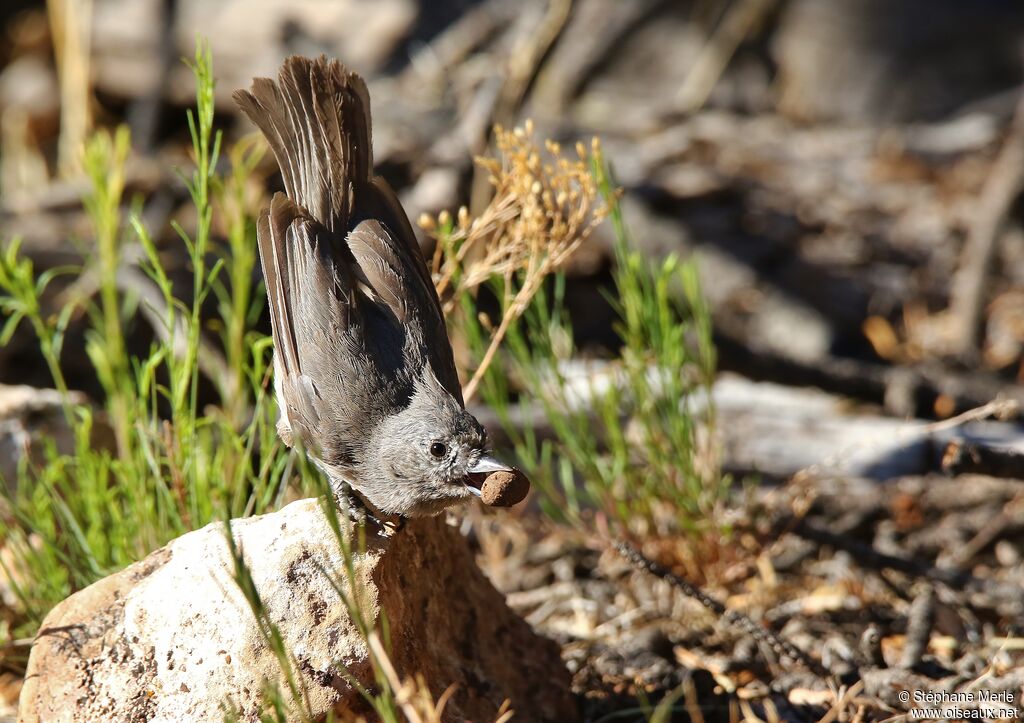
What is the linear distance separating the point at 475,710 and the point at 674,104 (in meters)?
4.59

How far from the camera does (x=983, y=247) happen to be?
449 cm

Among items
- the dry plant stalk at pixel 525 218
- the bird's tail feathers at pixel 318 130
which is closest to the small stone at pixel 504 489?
the dry plant stalk at pixel 525 218

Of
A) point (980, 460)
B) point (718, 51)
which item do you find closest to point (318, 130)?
point (980, 460)

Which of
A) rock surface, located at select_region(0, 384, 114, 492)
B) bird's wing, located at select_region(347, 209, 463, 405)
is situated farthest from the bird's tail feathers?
rock surface, located at select_region(0, 384, 114, 492)

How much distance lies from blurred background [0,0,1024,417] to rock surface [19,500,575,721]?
268 cm

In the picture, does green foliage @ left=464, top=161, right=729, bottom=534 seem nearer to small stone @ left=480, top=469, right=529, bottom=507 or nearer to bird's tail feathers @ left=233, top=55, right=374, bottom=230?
bird's tail feathers @ left=233, top=55, right=374, bottom=230

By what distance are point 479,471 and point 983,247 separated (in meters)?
3.23

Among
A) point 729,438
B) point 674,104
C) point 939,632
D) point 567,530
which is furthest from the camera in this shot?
point 674,104

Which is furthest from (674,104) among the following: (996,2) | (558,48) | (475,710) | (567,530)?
(475,710)

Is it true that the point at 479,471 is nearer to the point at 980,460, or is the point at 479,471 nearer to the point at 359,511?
the point at 359,511

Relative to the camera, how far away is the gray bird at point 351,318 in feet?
7.29

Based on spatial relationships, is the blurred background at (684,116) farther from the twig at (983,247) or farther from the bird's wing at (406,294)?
the bird's wing at (406,294)

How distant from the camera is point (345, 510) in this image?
225 cm

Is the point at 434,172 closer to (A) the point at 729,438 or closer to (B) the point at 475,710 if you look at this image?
(A) the point at 729,438
